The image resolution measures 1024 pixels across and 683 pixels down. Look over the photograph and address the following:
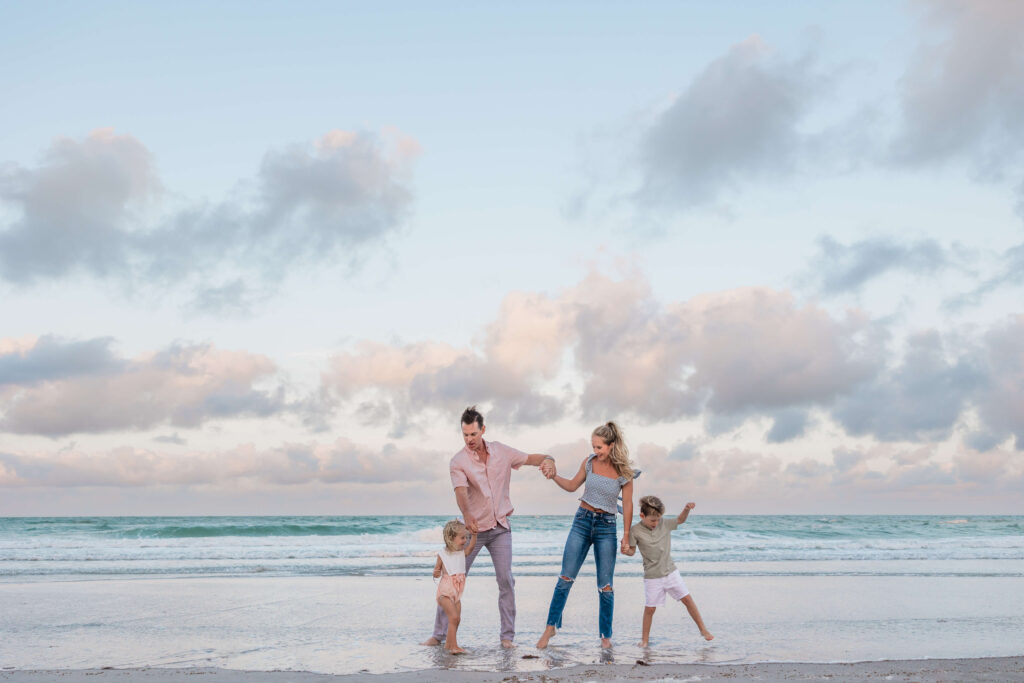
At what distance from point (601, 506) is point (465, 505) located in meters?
1.15

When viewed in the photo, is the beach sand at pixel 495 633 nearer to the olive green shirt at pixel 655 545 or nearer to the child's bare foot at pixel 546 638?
the child's bare foot at pixel 546 638

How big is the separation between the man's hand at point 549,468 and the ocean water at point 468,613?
1.44m

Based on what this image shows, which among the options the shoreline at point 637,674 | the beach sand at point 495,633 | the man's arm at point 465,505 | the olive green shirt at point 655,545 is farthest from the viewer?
the olive green shirt at point 655,545

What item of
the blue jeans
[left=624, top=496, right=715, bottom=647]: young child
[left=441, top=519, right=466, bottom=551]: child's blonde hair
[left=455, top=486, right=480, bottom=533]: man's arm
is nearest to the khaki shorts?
[left=624, top=496, right=715, bottom=647]: young child

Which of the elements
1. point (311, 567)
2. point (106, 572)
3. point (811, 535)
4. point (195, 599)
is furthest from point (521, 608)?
point (811, 535)

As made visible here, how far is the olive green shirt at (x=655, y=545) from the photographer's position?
700 cm

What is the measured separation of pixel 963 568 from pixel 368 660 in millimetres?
14421

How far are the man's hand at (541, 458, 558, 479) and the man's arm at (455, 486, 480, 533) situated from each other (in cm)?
68

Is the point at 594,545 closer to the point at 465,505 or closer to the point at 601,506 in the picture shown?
the point at 601,506

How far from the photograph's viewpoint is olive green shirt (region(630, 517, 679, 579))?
23.0 ft

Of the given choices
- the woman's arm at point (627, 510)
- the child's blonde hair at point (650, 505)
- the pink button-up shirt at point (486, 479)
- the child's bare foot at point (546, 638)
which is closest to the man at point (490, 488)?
the pink button-up shirt at point (486, 479)

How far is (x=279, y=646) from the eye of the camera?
280 inches

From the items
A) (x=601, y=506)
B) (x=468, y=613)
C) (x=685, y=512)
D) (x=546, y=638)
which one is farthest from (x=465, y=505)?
(x=468, y=613)

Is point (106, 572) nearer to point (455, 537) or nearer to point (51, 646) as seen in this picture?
point (51, 646)
